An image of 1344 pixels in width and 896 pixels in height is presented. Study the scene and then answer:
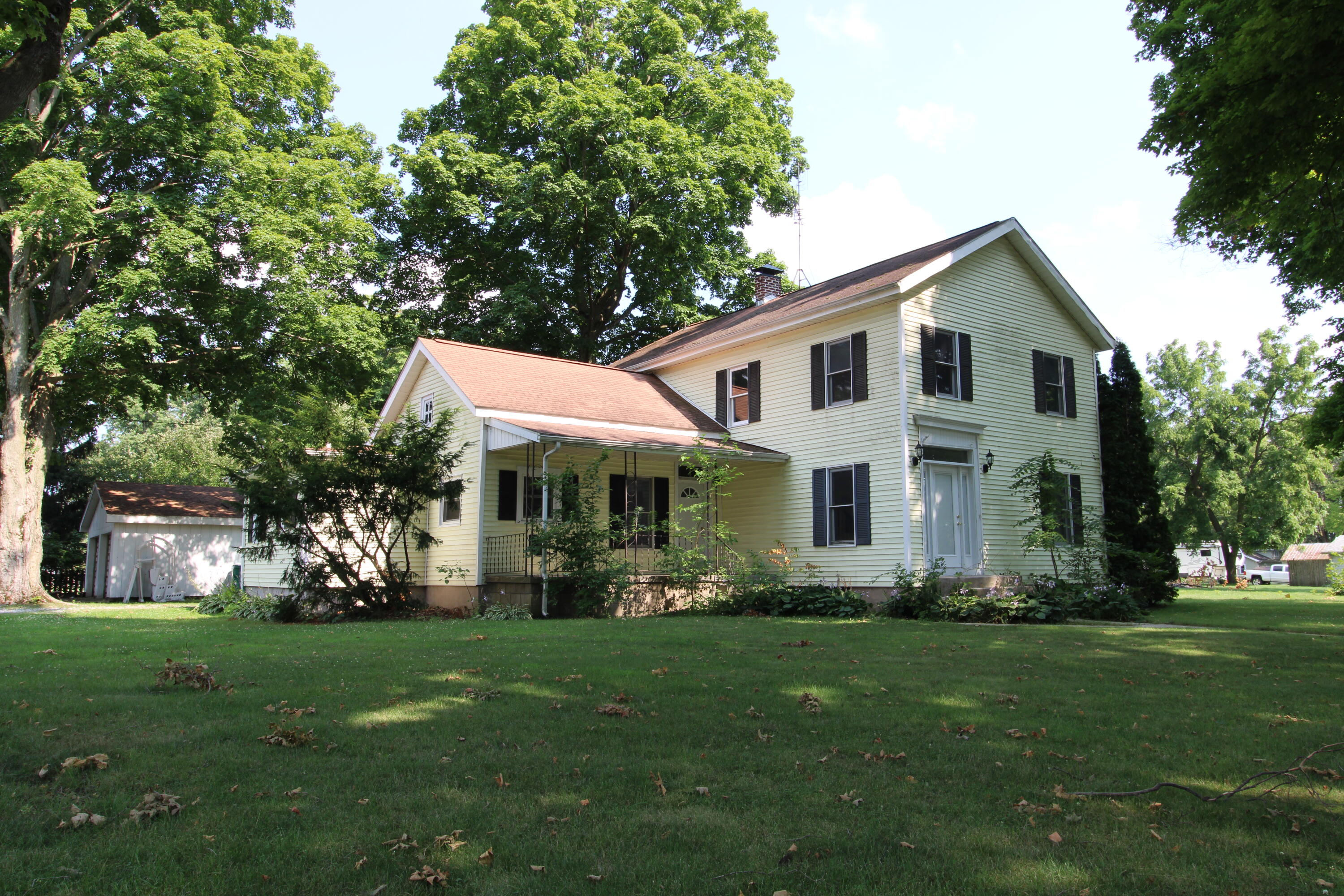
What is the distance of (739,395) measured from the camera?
19.7 metres

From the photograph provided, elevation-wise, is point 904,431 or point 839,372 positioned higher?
point 839,372

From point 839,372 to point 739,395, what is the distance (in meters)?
3.05

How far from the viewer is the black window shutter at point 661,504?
18.3m

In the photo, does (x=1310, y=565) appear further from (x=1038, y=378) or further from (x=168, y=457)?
(x=168, y=457)

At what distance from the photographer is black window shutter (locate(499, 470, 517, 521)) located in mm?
17016

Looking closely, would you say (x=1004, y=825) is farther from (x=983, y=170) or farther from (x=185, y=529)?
(x=185, y=529)

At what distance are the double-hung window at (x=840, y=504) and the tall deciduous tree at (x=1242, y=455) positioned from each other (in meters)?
26.5

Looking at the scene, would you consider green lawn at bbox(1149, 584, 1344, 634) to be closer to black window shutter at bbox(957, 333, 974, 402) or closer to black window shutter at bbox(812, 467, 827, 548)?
black window shutter at bbox(957, 333, 974, 402)

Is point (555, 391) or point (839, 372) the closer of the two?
point (839, 372)

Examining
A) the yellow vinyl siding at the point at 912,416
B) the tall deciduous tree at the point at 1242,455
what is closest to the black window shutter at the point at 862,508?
the yellow vinyl siding at the point at 912,416

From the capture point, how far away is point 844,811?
3570 mm

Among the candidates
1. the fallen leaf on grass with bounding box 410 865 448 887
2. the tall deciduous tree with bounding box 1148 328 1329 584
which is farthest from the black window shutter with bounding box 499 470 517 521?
the tall deciduous tree with bounding box 1148 328 1329 584

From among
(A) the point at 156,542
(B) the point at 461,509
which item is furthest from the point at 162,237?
(A) the point at 156,542

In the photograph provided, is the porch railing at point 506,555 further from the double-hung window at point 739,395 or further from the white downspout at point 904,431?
the white downspout at point 904,431
